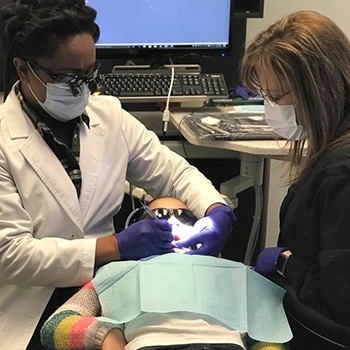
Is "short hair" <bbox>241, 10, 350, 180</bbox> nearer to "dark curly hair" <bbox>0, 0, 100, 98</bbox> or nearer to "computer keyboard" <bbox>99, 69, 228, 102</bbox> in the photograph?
"dark curly hair" <bbox>0, 0, 100, 98</bbox>

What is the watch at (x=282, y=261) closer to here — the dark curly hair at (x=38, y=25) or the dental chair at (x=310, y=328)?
the dental chair at (x=310, y=328)

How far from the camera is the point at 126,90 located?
7.07 feet

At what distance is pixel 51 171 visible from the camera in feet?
4.85

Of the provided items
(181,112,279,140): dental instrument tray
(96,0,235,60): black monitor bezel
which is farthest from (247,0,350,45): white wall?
(181,112,279,140): dental instrument tray

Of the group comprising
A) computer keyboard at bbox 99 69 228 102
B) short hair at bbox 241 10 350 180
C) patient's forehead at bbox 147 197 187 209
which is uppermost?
short hair at bbox 241 10 350 180

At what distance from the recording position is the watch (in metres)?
1.38

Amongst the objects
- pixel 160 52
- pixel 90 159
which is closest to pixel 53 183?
pixel 90 159

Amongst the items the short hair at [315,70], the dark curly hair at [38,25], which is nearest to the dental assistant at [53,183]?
the dark curly hair at [38,25]

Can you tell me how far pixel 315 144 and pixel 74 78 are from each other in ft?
1.89

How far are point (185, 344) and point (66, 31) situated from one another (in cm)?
75

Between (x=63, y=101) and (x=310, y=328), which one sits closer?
(x=310, y=328)

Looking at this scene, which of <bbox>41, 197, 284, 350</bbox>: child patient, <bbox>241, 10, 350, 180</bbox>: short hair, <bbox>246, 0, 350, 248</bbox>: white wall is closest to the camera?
<bbox>41, 197, 284, 350</bbox>: child patient

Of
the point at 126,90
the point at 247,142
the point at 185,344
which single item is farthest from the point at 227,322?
the point at 126,90

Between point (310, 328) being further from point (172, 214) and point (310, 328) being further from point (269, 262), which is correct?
point (172, 214)
